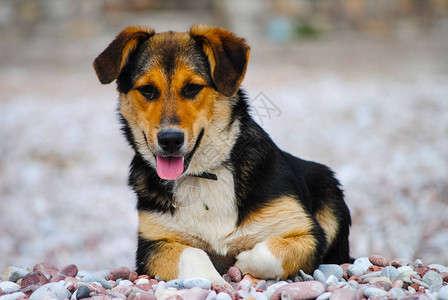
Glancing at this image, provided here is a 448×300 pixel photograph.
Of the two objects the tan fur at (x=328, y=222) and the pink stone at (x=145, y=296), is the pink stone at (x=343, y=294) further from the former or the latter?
the tan fur at (x=328, y=222)

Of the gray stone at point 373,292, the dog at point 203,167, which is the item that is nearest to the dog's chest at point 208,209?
the dog at point 203,167

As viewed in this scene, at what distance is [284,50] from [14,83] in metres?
8.11

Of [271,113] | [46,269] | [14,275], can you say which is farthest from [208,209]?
[271,113]

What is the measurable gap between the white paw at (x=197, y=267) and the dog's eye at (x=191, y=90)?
1.03m

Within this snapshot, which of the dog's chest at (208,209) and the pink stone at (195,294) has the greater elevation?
the dog's chest at (208,209)

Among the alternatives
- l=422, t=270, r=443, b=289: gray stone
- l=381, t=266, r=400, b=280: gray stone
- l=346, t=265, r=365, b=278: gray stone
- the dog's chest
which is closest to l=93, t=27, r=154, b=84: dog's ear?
the dog's chest

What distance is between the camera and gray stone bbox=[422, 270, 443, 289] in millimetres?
3861

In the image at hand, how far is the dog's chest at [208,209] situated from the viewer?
4.10m

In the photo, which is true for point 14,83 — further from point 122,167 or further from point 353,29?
point 353,29

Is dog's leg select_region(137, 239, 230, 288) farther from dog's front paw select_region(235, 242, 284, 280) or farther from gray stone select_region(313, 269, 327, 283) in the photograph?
gray stone select_region(313, 269, 327, 283)

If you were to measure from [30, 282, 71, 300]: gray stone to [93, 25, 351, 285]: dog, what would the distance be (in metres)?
0.58

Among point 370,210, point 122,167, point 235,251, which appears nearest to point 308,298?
point 235,251

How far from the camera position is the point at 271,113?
33.0 ft

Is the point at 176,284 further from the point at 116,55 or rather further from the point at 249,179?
the point at 116,55
